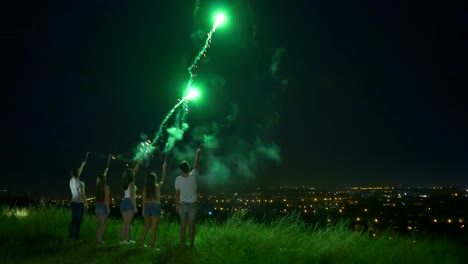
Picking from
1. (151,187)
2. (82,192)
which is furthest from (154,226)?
(82,192)

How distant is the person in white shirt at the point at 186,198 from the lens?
906cm

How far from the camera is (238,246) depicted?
871cm

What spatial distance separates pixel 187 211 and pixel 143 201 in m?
1.10

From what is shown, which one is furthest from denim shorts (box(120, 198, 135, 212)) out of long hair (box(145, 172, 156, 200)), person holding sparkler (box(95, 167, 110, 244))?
long hair (box(145, 172, 156, 200))

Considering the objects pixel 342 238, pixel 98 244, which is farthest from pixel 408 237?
pixel 98 244

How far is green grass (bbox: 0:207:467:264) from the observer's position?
838cm

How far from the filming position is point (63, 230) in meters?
11.7

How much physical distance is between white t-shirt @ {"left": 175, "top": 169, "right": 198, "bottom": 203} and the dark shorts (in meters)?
0.09

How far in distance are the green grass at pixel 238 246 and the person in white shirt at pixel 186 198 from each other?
49cm

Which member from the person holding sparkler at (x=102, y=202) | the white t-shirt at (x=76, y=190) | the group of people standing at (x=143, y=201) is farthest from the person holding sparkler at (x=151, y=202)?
the white t-shirt at (x=76, y=190)

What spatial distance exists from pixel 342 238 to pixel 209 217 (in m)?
4.08

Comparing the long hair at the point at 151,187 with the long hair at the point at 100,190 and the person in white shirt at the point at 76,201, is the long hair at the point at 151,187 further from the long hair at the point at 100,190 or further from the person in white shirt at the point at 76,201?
the person in white shirt at the point at 76,201

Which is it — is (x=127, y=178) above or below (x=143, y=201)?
above

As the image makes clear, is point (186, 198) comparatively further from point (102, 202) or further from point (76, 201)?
point (76, 201)
